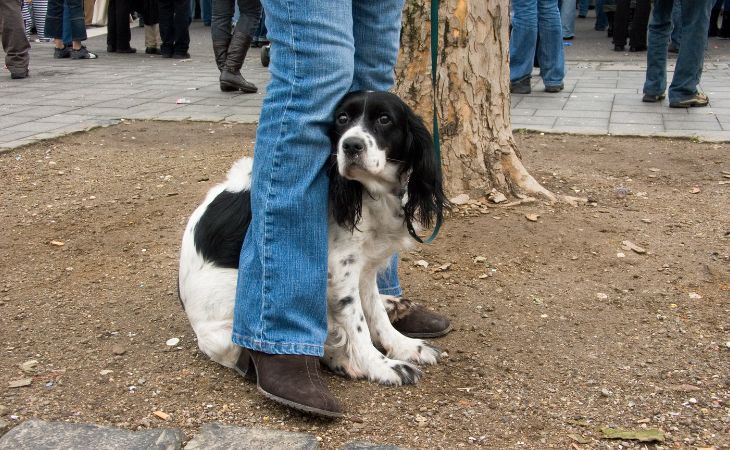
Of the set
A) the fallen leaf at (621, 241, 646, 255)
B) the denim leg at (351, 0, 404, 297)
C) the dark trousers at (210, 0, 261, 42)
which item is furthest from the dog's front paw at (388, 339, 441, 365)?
the dark trousers at (210, 0, 261, 42)

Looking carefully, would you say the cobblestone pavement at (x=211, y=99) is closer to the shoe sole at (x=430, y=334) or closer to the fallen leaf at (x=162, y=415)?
the shoe sole at (x=430, y=334)

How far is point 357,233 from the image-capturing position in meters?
2.56

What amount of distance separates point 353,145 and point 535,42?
6.08m

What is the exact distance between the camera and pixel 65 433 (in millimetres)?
2242

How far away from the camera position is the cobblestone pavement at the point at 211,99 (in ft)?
21.1

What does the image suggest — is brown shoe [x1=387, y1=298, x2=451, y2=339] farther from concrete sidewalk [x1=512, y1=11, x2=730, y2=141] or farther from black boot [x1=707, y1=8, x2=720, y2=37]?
black boot [x1=707, y1=8, x2=720, y2=37]

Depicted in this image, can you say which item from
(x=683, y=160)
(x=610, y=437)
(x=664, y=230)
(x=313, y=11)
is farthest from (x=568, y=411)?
(x=683, y=160)

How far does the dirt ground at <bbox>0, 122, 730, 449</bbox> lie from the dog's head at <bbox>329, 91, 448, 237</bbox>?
2.06 ft

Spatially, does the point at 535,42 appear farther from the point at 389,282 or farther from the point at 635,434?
the point at 635,434

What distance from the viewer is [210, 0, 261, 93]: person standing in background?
8.04 metres

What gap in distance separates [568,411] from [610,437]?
188 millimetres

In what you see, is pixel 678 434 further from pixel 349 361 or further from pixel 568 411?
pixel 349 361

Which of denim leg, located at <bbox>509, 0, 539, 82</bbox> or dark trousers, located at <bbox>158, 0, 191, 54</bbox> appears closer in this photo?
denim leg, located at <bbox>509, 0, 539, 82</bbox>

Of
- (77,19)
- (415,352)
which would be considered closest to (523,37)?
(415,352)
